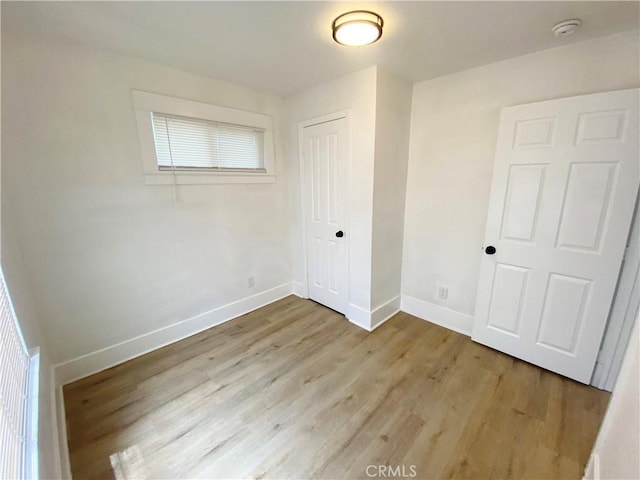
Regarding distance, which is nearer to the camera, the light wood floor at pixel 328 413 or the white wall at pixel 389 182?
the light wood floor at pixel 328 413

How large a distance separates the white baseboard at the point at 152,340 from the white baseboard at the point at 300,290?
0.31m

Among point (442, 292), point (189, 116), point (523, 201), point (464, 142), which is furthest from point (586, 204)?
point (189, 116)

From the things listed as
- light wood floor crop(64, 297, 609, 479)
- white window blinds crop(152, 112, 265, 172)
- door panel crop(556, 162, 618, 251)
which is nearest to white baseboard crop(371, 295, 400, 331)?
Answer: light wood floor crop(64, 297, 609, 479)

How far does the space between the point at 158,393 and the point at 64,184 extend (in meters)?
1.60

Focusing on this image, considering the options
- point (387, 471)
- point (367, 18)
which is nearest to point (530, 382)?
point (387, 471)

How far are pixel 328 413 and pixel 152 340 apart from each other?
1680 mm

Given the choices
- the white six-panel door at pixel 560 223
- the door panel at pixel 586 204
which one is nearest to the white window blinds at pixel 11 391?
the white six-panel door at pixel 560 223

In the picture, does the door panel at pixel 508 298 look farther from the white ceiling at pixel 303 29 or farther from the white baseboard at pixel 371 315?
the white ceiling at pixel 303 29

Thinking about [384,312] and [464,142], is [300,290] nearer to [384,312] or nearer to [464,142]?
[384,312]

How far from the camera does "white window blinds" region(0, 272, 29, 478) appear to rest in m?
0.83

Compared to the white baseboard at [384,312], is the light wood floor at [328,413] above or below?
below

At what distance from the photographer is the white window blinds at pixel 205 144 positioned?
89.0 inches

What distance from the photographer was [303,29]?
5.49 ft

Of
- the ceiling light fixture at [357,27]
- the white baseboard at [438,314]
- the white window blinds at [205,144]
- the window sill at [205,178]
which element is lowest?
the white baseboard at [438,314]
